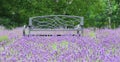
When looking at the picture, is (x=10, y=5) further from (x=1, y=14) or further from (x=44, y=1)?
(x=44, y=1)

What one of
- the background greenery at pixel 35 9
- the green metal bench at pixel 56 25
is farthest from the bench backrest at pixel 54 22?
the background greenery at pixel 35 9

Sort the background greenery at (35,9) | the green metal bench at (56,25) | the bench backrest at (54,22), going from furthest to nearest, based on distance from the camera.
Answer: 1. the background greenery at (35,9)
2. the bench backrest at (54,22)
3. the green metal bench at (56,25)

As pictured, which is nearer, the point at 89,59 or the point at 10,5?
the point at 89,59

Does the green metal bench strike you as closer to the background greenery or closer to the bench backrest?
the bench backrest

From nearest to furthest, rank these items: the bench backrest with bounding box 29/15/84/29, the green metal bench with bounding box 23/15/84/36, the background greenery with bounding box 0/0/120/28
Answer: the green metal bench with bounding box 23/15/84/36 < the bench backrest with bounding box 29/15/84/29 < the background greenery with bounding box 0/0/120/28

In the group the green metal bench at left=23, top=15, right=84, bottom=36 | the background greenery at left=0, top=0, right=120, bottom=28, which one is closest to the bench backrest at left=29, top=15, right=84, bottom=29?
the green metal bench at left=23, top=15, right=84, bottom=36

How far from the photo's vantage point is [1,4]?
1567 centimetres

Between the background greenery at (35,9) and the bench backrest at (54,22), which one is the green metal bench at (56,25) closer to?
the bench backrest at (54,22)

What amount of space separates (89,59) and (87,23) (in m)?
13.1

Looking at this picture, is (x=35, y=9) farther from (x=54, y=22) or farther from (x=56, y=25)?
(x=56, y=25)

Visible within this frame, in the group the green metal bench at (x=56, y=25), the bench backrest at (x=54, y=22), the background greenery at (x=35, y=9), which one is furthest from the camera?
the background greenery at (x=35, y=9)

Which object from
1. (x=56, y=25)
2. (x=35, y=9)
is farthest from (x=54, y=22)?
(x=35, y=9)

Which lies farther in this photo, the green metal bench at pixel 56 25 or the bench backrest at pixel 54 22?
the bench backrest at pixel 54 22

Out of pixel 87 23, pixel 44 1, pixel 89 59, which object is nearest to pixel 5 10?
pixel 44 1
